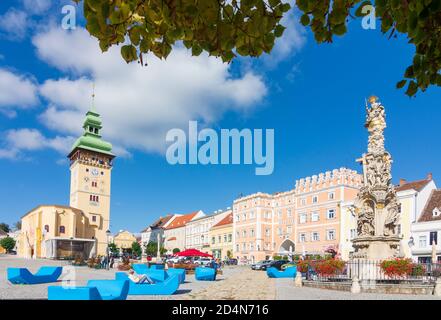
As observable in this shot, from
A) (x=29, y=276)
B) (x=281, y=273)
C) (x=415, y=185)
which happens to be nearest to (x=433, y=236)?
(x=415, y=185)

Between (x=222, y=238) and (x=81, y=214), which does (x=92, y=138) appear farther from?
(x=222, y=238)

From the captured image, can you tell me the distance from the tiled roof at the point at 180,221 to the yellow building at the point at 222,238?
613 inches

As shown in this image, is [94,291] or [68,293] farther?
[94,291]

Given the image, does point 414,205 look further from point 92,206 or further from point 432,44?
point 92,206

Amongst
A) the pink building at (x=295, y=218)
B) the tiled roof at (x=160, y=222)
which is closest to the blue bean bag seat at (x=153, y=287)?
the pink building at (x=295, y=218)

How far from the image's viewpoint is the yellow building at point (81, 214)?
64.4 m

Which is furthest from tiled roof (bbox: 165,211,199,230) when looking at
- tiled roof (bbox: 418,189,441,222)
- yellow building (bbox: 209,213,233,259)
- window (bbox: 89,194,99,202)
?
tiled roof (bbox: 418,189,441,222)

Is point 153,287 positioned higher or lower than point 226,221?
lower

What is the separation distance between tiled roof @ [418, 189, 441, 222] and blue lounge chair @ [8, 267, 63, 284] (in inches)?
1382

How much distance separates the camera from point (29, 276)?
20.1 m

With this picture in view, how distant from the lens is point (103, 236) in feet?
245

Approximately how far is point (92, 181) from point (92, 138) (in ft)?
28.7

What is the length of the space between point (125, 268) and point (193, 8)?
Result: 33598 mm
